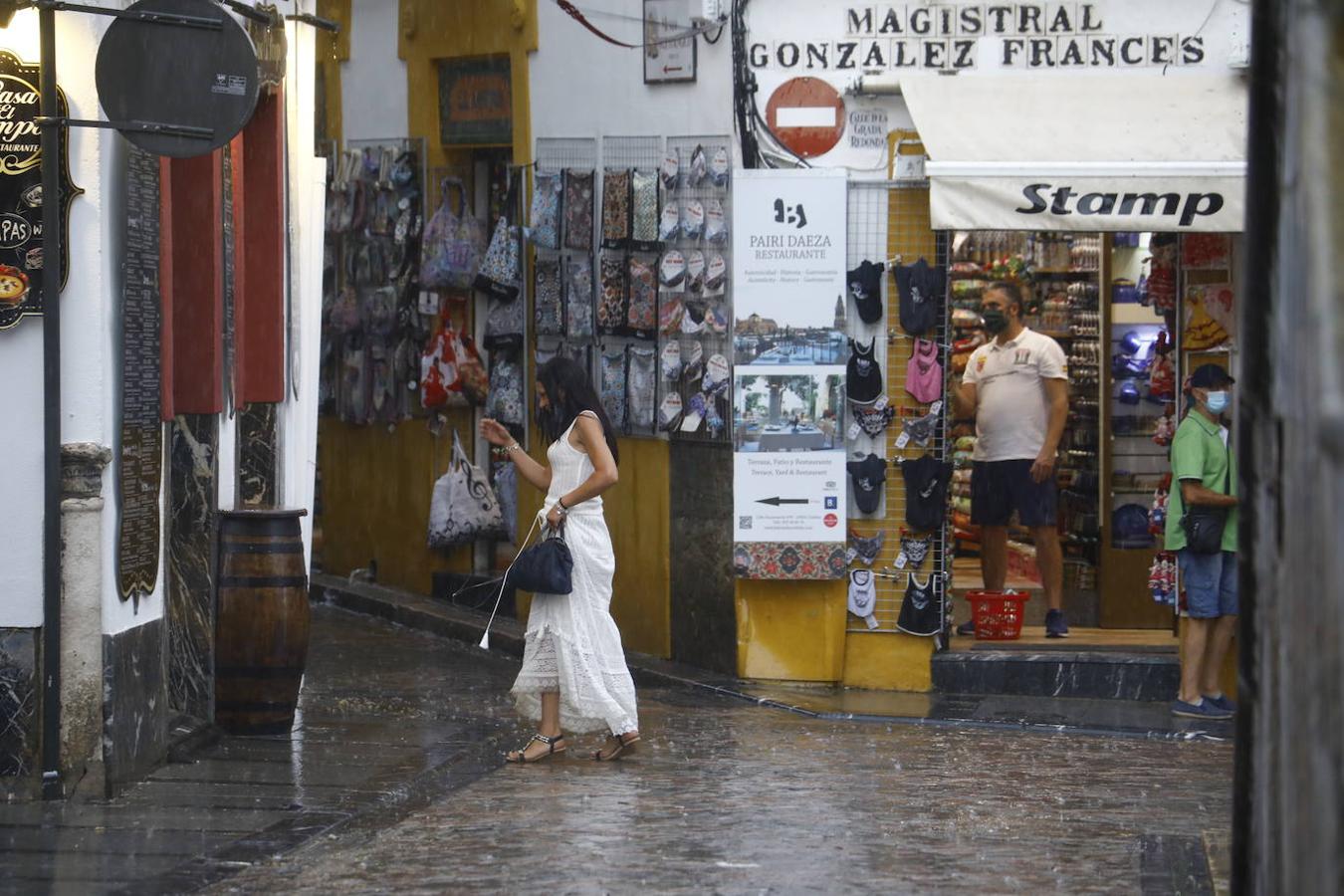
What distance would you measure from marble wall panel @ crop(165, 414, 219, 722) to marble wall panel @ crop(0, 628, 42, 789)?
150 centimetres

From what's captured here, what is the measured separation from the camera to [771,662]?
35.3 feet

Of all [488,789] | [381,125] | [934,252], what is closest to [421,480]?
[381,125]

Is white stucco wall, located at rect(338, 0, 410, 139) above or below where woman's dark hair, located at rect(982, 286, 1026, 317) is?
above

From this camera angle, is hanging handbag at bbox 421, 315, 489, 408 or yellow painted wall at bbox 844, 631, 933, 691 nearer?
yellow painted wall at bbox 844, 631, 933, 691

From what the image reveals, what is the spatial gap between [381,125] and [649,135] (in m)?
3.25

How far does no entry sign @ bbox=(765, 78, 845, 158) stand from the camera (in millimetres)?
10375

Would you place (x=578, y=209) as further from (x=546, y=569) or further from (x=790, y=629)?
(x=546, y=569)

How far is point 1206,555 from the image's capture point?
9.72 metres

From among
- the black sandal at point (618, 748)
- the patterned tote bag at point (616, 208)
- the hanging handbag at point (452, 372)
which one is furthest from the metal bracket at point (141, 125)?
the hanging handbag at point (452, 372)

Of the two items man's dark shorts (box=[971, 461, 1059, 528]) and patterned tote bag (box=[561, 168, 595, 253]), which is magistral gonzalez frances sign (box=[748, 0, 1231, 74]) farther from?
man's dark shorts (box=[971, 461, 1059, 528])

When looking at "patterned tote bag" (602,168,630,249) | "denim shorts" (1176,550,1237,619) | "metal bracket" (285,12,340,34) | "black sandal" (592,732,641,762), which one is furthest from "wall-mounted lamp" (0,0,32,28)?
"denim shorts" (1176,550,1237,619)

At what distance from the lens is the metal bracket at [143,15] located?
6.96 m

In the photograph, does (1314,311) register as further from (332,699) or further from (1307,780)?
(332,699)

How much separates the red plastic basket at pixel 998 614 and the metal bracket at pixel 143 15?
5.59 metres
